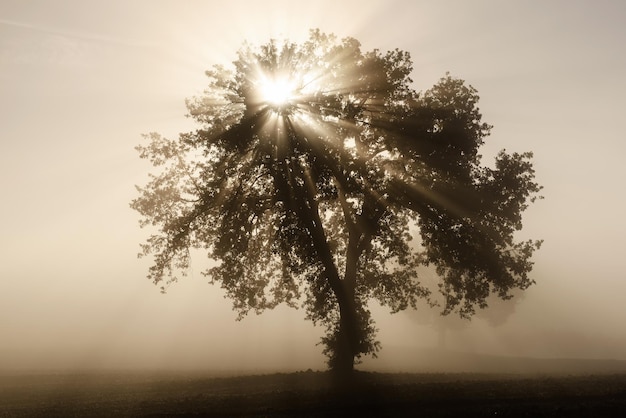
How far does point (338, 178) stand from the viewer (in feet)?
83.7

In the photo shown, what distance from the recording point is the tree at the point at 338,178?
24.8m

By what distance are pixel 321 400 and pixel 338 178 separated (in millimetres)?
12544

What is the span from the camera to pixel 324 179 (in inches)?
981

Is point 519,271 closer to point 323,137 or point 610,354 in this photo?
point 323,137

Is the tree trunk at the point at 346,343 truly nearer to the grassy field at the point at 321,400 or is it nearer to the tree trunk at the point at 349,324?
the tree trunk at the point at 349,324

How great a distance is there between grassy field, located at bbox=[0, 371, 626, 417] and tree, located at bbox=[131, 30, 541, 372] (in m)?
6.08

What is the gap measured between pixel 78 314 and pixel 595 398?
172m

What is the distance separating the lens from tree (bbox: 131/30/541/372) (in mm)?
24797

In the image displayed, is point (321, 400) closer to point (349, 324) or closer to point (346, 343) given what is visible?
point (349, 324)

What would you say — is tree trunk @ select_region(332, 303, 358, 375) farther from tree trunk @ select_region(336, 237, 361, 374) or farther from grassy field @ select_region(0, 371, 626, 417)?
grassy field @ select_region(0, 371, 626, 417)

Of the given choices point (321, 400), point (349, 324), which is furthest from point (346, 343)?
point (321, 400)

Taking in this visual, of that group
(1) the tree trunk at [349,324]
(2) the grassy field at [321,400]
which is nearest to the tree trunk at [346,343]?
(1) the tree trunk at [349,324]

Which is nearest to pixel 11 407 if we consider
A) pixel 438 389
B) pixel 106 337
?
pixel 438 389

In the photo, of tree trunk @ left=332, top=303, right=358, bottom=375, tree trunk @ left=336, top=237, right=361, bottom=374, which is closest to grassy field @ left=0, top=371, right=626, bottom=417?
tree trunk @ left=332, top=303, right=358, bottom=375
